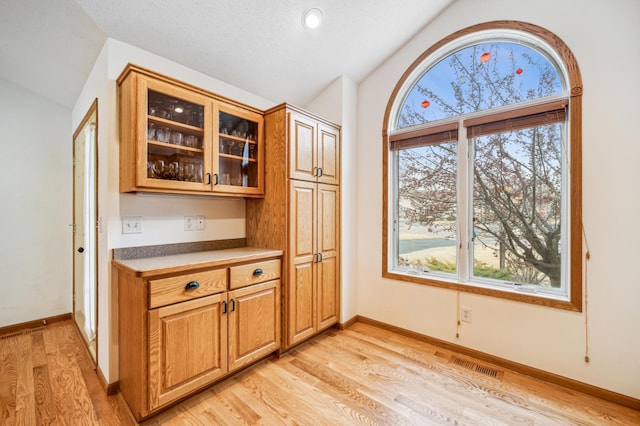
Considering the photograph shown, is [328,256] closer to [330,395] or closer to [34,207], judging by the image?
[330,395]

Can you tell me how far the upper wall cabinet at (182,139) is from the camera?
1.77m

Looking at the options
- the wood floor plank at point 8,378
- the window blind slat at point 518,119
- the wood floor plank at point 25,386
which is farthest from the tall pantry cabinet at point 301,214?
the wood floor plank at point 8,378

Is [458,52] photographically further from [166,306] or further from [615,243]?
[166,306]

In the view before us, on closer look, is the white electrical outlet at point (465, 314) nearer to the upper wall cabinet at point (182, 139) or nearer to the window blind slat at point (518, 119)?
the window blind slat at point (518, 119)

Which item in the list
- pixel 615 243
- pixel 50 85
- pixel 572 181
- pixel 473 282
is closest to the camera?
pixel 615 243

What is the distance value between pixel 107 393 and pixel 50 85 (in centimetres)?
283

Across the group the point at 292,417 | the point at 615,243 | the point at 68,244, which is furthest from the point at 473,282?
the point at 68,244

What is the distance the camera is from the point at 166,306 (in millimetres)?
1655

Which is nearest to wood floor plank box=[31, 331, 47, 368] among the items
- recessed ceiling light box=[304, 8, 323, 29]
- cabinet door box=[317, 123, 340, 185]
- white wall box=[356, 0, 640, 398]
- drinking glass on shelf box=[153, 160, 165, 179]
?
drinking glass on shelf box=[153, 160, 165, 179]

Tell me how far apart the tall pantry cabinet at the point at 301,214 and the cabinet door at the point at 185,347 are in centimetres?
62

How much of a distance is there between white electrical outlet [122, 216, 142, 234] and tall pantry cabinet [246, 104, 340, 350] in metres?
0.92

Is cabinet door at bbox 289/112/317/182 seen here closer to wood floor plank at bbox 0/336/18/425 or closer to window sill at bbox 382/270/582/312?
window sill at bbox 382/270/582/312

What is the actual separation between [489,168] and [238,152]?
86.1 inches

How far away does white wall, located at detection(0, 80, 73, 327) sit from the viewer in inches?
109
